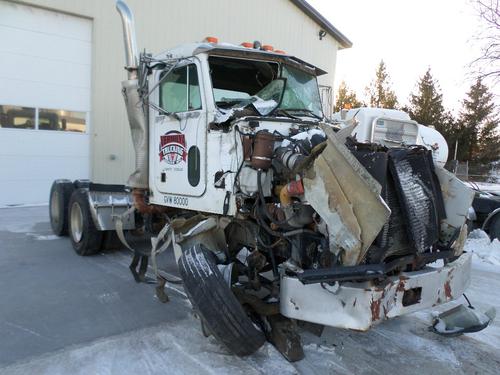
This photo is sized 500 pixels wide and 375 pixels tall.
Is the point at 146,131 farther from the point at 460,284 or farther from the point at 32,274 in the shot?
the point at 460,284

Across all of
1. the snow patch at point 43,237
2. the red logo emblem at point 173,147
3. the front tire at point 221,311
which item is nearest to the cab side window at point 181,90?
the red logo emblem at point 173,147

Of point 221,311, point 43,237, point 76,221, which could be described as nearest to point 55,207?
point 43,237

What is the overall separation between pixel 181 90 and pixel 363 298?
2803 mm

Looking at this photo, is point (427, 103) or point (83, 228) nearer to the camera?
point (83, 228)

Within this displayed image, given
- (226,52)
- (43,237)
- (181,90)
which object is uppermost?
(226,52)

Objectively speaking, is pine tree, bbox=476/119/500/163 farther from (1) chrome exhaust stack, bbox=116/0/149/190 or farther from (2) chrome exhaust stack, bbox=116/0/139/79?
(2) chrome exhaust stack, bbox=116/0/139/79

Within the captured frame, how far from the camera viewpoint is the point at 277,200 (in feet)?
12.1

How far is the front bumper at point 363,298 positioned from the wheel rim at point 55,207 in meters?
5.65

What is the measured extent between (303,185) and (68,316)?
2.68 metres

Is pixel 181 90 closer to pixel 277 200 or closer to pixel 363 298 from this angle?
pixel 277 200

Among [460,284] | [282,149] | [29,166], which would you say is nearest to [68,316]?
[282,149]

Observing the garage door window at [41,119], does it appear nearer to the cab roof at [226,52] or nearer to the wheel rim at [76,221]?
the wheel rim at [76,221]

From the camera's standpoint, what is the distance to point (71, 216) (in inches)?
274

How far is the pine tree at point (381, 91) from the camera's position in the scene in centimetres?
4447
